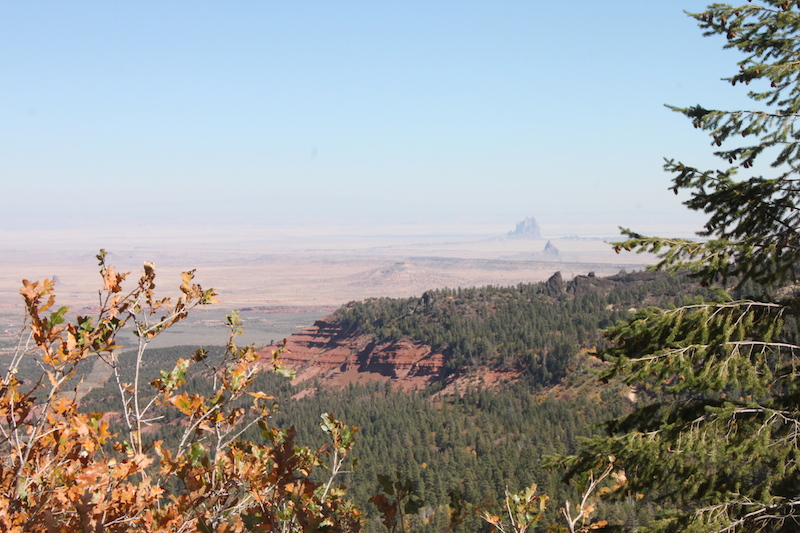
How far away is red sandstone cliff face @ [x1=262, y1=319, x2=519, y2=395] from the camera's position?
473 feet

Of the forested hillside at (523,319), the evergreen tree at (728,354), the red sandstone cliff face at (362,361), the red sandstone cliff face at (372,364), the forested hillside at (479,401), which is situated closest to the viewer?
the evergreen tree at (728,354)

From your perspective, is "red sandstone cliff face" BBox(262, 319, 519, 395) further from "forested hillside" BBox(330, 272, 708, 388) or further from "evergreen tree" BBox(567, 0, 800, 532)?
"evergreen tree" BBox(567, 0, 800, 532)

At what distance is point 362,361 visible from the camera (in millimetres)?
A: 173250

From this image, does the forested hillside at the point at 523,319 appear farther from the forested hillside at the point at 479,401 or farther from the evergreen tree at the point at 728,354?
the evergreen tree at the point at 728,354

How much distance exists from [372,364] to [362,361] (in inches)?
200

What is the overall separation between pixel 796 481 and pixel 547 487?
55.6m

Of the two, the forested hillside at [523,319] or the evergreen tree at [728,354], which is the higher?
the evergreen tree at [728,354]

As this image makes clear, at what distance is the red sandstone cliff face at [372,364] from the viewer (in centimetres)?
14412

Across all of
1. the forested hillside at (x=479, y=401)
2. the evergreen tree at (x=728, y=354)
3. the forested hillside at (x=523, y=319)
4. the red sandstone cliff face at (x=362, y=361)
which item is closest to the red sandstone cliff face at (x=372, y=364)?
the red sandstone cliff face at (x=362, y=361)

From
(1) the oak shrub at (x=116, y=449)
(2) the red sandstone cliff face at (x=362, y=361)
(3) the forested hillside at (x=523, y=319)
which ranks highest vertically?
(1) the oak shrub at (x=116, y=449)

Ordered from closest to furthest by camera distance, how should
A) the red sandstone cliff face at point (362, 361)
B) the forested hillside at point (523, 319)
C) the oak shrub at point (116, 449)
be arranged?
the oak shrub at point (116, 449) < the forested hillside at point (523, 319) < the red sandstone cliff face at point (362, 361)

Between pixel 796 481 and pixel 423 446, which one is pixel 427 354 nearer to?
pixel 423 446

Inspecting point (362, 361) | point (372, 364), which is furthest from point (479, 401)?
point (362, 361)

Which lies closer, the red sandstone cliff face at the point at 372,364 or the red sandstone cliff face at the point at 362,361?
the red sandstone cliff face at the point at 372,364
